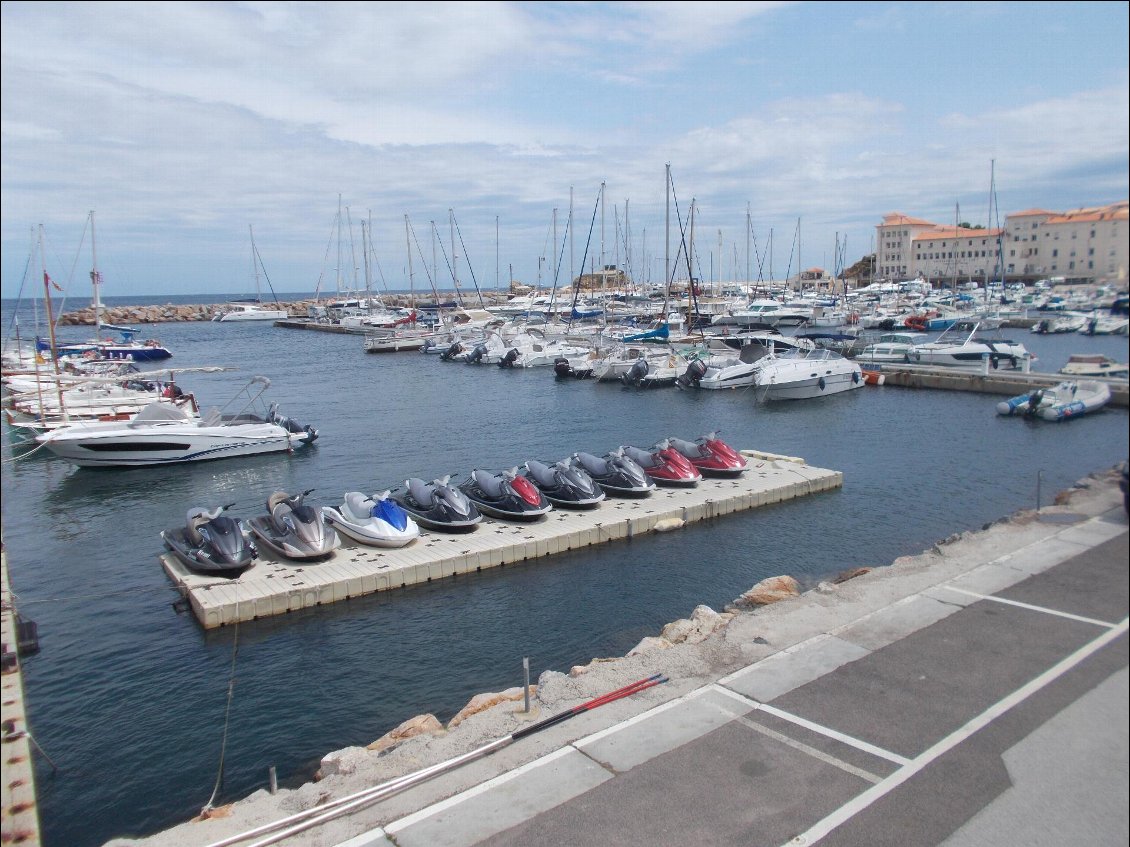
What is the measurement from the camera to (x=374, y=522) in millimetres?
21219

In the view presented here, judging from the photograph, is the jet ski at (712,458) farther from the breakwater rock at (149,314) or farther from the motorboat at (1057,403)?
the breakwater rock at (149,314)

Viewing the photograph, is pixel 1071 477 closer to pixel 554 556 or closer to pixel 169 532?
pixel 554 556

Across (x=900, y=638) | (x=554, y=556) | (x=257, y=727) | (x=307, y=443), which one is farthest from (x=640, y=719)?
(x=307, y=443)

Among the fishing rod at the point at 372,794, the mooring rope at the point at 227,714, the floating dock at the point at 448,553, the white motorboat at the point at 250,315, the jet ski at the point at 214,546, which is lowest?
the mooring rope at the point at 227,714

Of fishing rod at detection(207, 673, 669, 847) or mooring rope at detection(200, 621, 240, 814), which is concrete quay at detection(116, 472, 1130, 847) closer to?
fishing rod at detection(207, 673, 669, 847)

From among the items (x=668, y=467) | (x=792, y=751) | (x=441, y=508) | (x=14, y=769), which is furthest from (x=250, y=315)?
(x=792, y=751)

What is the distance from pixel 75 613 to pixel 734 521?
17493 millimetres

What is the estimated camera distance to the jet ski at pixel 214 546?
62.5 ft

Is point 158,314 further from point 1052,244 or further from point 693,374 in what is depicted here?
point 1052,244

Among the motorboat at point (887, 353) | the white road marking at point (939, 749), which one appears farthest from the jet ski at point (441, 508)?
the motorboat at point (887, 353)

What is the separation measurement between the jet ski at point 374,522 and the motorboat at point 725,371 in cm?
3378

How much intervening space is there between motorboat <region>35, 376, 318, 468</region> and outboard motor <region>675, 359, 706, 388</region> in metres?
26.3

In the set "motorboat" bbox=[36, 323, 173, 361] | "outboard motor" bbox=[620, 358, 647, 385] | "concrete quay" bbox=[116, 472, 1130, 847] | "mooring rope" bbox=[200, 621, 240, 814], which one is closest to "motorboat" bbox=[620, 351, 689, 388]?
"outboard motor" bbox=[620, 358, 647, 385]

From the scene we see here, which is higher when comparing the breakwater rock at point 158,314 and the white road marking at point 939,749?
the breakwater rock at point 158,314
